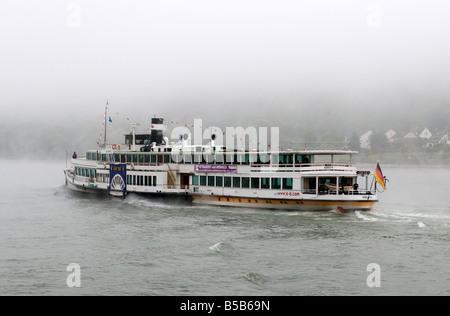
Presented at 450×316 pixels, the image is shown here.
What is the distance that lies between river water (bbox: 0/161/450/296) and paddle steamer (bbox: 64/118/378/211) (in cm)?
136

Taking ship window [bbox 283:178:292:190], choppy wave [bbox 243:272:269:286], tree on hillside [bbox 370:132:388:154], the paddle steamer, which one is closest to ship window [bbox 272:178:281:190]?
the paddle steamer

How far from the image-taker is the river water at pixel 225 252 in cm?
2270

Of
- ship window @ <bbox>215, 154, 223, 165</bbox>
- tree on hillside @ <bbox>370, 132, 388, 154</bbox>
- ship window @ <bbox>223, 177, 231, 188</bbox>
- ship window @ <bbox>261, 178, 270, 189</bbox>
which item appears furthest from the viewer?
tree on hillside @ <bbox>370, 132, 388, 154</bbox>

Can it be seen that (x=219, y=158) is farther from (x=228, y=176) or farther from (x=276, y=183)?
(x=276, y=183)

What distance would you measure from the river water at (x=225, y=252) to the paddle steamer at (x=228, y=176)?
53.7 inches

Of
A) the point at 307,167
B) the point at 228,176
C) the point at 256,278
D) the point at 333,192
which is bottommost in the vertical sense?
the point at 256,278

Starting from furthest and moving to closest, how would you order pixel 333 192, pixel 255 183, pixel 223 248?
pixel 255 183 < pixel 333 192 < pixel 223 248

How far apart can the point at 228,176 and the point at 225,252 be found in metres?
17.6

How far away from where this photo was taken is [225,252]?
28.2 meters

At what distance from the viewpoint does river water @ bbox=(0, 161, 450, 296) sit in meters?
22.7

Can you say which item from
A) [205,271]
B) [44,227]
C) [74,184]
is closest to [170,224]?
[44,227]

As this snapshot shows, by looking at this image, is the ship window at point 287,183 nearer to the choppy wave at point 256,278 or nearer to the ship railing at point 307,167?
the ship railing at point 307,167

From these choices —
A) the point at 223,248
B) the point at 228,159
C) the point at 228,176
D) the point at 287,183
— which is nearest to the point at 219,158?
the point at 228,159

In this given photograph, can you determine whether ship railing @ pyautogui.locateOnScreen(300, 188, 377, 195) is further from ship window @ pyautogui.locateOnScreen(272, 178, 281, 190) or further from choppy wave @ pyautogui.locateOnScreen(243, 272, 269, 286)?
choppy wave @ pyautogui.locateOnScreen(243, 272, 269, 286)
